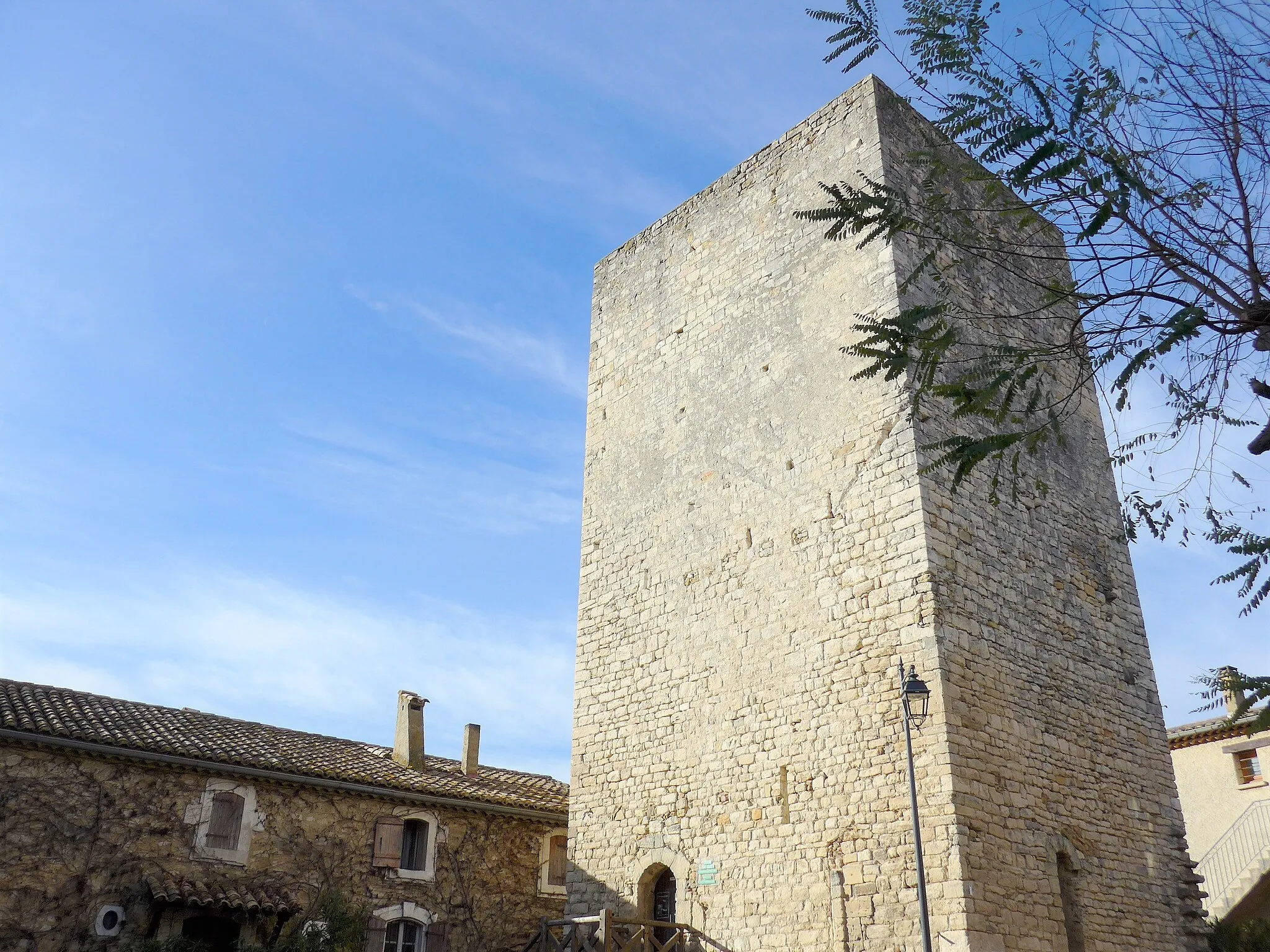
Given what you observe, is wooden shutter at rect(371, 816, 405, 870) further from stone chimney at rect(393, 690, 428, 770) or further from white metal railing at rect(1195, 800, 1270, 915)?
white metal railing at rect(1195, 800, 1270, 915)

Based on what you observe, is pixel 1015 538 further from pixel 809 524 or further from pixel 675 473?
pixel 675 473

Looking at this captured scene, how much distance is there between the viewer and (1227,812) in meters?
17.4

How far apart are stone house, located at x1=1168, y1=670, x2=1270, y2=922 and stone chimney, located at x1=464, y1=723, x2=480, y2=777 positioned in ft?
38.0

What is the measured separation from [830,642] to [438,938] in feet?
26.6

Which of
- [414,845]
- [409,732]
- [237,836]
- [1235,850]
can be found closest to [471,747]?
[409,732]

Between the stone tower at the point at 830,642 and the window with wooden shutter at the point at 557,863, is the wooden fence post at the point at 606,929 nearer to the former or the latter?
the stone tower at the point at 830,642

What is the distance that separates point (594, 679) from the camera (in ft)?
43.5

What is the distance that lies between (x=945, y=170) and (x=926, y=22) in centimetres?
122

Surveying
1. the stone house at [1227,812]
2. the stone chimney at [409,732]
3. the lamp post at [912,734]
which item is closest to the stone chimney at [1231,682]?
the lamp post at [912,734]

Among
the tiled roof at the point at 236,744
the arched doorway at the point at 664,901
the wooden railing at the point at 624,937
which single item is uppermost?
the tiled roof at the point at 236,744

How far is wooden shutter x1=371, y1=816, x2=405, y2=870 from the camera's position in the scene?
1468cm

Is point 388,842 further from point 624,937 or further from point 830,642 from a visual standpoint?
point 830,642

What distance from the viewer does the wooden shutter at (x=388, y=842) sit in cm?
1468

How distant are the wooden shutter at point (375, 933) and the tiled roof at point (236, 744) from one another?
180cm
